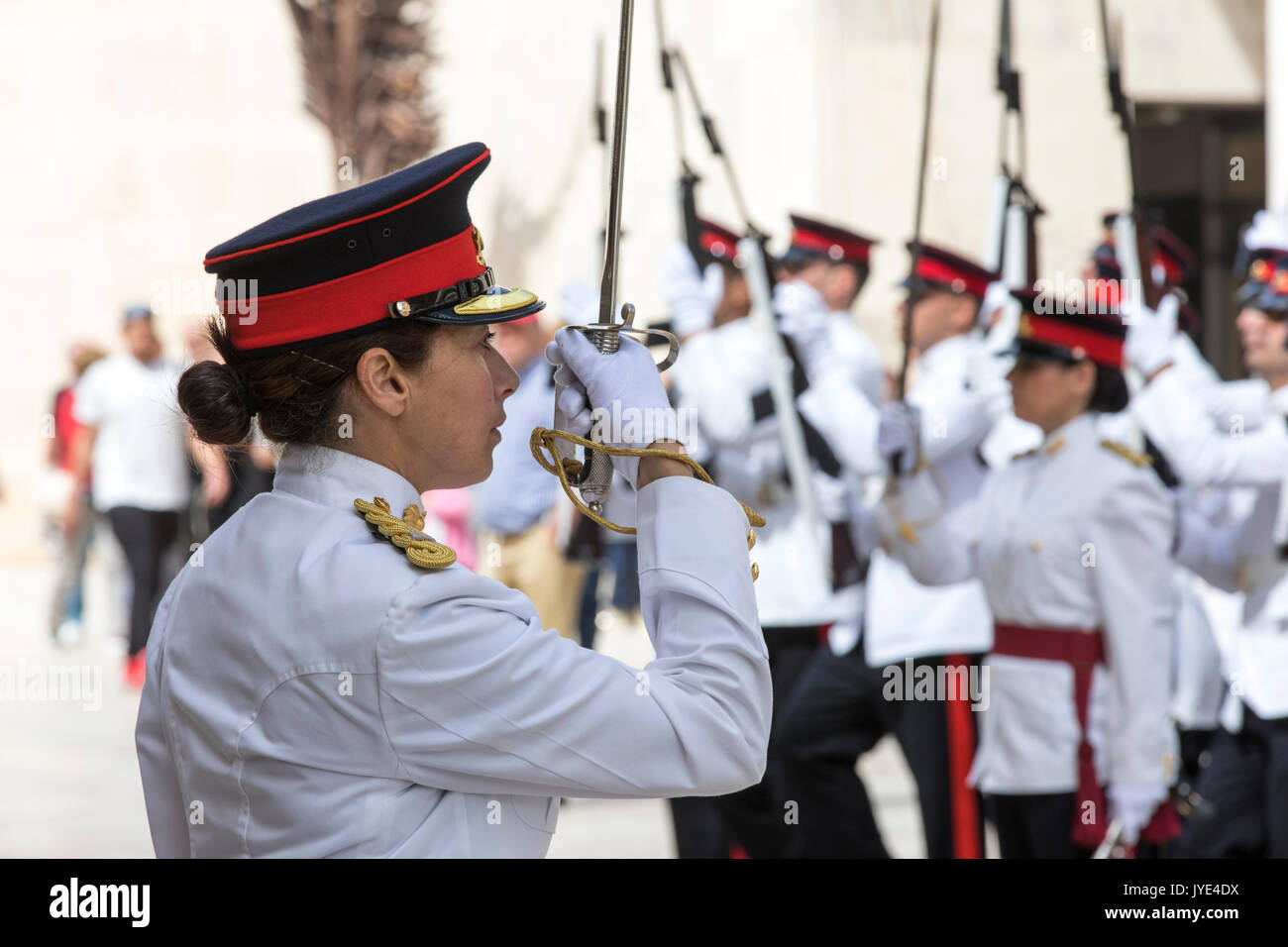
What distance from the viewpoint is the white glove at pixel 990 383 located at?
13.9ft

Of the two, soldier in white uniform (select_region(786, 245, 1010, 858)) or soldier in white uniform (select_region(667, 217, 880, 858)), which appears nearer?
soldier in white uniform (select_region(786, 245, 1010, 858))

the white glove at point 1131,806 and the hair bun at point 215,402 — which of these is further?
the white glove at point 1131,806

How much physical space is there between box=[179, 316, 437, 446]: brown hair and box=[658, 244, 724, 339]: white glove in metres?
3.36

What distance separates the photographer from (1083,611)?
3.55 metres

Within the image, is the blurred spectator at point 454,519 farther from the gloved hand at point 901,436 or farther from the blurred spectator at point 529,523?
the gloved hand at point 901,436

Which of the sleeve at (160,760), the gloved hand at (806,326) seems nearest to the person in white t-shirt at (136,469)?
the gloved hand at (806,326)

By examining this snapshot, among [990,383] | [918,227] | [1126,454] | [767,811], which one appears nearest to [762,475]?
[990,383]

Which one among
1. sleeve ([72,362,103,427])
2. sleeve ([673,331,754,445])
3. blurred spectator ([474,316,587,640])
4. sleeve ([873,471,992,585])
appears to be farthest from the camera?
sleeve ([72,362,103,427])

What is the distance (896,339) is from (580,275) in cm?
281

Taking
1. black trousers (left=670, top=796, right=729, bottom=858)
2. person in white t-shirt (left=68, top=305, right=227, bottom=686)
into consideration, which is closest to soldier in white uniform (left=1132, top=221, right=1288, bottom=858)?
black trousers (left=670, top=796, right=729, bottom=858)

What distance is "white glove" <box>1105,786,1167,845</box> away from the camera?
11.4 feet

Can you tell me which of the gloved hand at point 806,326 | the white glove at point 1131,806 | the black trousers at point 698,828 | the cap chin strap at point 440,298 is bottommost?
the black trousers at point 698,828

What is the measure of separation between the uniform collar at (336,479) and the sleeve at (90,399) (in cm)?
621

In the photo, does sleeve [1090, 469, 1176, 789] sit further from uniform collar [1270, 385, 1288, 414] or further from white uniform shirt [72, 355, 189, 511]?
white uniform shirt [72, 355, 189, 511]
